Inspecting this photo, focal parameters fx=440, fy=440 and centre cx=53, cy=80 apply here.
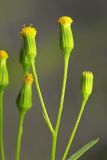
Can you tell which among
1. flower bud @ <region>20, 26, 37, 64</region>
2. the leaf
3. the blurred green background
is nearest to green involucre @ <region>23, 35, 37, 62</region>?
flower bud @ <region>20, 26, 37, 64</region>

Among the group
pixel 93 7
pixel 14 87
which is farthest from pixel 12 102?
pixel 93 7

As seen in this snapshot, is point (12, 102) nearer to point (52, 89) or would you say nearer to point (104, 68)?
point (52, 89)

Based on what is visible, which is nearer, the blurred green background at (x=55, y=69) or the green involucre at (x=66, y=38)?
the green involucre at (x=66, y=38)

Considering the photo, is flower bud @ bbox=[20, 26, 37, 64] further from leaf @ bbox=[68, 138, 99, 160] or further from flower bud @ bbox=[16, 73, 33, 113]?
leaf @ bbox=[68, 138, 99, 160]

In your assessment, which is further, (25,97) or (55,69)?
(55,69)

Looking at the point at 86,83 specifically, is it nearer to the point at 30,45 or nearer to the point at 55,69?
the point at 30,45

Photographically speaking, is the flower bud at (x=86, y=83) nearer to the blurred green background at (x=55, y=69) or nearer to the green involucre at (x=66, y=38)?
the green involucre at (x=66, y=38)

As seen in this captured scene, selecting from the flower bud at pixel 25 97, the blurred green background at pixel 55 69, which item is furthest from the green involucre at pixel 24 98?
the blurred green background at pixel 55 69

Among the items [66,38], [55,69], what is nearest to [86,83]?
[66,38]
